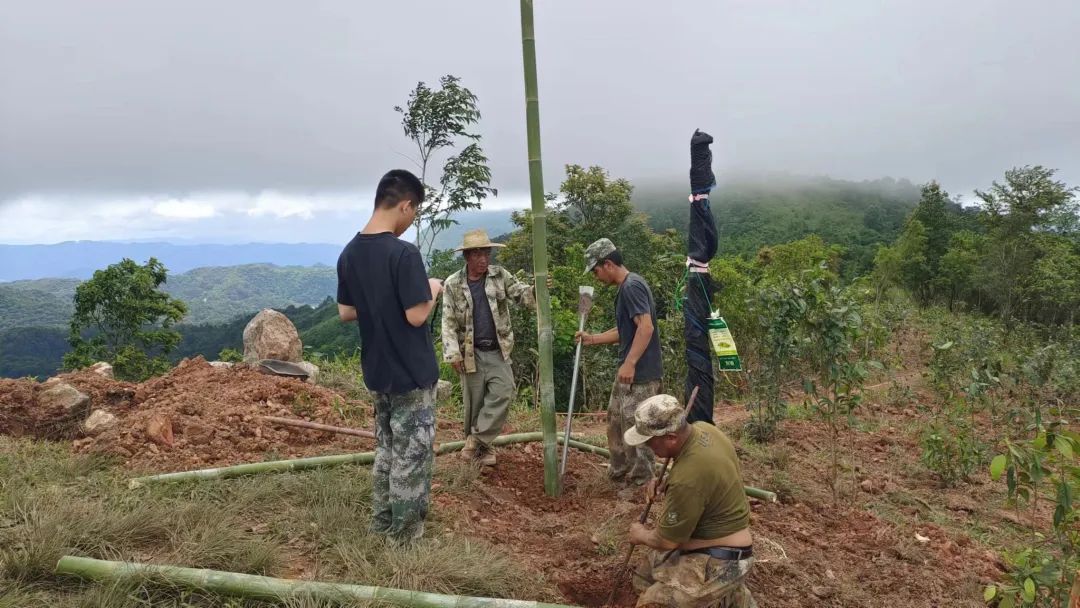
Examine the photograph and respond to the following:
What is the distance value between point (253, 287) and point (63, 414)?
438 ft

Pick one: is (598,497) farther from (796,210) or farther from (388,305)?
(796,210)

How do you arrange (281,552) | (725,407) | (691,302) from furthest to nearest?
(725,407)
(691,302)
(281,552)

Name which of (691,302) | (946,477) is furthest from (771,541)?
(946,477)

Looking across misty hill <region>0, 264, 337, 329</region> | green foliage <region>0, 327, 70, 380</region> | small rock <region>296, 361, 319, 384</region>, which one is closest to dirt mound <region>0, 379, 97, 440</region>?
small rock <region>296, 361, 319, 384</region>

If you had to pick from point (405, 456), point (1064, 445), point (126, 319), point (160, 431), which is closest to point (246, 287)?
point (126, 319)

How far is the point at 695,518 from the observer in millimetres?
2832

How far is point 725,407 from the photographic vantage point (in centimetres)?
1038

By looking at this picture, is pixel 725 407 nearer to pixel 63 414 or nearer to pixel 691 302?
pixel 691 302

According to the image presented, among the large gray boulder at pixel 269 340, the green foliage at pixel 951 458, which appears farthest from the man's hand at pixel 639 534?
the large gray boulder at pixel 269 340

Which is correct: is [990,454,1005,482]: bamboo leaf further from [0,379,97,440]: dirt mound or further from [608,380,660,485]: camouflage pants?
[0,379,97,440]: dirt mound

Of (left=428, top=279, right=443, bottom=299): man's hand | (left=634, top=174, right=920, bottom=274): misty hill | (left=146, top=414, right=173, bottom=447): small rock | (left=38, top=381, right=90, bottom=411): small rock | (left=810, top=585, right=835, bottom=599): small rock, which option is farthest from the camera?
(left=634, top=174, right=920, bottom=274): misty hill

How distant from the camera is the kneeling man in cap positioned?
283 centimetres

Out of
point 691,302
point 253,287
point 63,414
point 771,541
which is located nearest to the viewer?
point 771,541

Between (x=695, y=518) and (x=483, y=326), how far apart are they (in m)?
2.40
